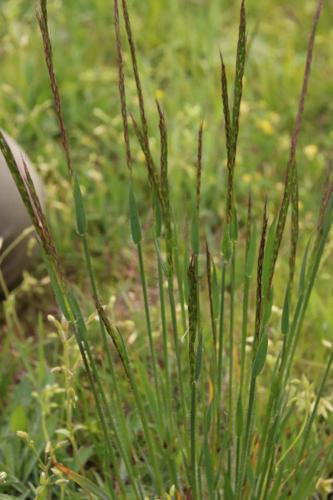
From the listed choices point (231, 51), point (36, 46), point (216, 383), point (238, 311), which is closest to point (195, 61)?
point (231, 51)

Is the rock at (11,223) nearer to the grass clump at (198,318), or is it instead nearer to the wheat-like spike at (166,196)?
the grass clump at (198,318)

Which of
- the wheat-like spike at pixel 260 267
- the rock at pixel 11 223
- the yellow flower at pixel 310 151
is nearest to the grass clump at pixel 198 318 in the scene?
the wheat-like spike at pixel 260 267

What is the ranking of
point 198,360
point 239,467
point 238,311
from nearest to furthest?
1. point 198,360
2. point 239,467
3. point 238,311

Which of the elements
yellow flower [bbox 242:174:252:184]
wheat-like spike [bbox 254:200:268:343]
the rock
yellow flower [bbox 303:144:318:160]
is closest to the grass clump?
wheat-like spike [bbox 254:200:268:343]

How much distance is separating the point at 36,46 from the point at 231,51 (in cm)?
77

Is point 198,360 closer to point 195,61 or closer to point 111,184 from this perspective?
point 111,184

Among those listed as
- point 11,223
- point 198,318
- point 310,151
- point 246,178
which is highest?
point 310,151

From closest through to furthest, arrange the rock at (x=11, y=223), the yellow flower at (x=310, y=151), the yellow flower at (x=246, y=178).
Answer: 1. the rock at (x=11, y=223)
2. the yellow flower at (x=246, y=178)
3. the yellow flower at (x=310, y=151)

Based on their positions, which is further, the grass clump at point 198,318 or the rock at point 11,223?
the rock at point 11,223

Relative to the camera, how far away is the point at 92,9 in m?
3.71

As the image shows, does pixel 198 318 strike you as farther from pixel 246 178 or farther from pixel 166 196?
pixel 246 178

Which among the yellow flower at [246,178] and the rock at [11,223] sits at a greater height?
the yellow flower at [246,178]

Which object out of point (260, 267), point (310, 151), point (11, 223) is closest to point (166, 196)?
point (260, 267)

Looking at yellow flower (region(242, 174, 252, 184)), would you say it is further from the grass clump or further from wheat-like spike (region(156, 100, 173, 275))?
wheat-like spike (region(156, 100, 173, 275))
